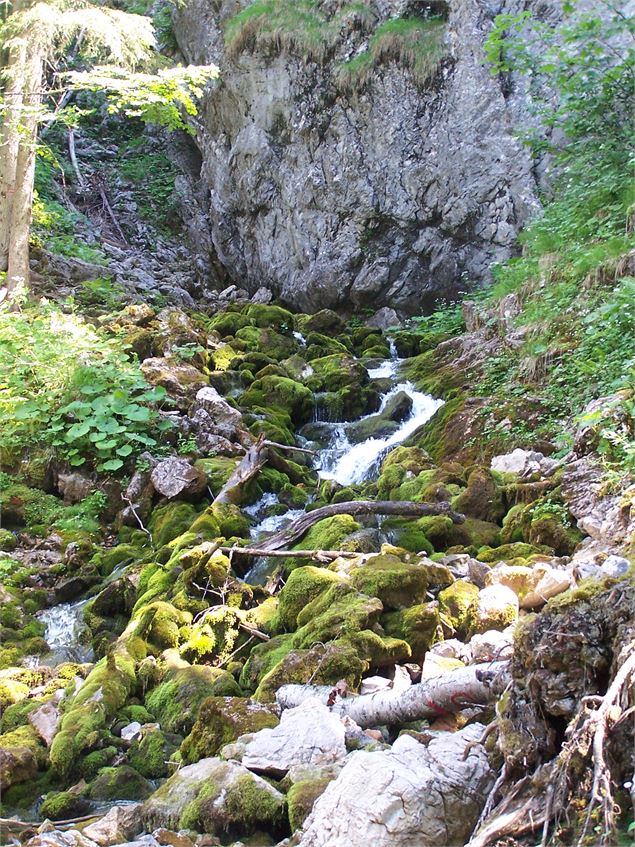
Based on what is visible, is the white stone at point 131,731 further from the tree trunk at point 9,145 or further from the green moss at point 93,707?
the tree trunk at point 9,145

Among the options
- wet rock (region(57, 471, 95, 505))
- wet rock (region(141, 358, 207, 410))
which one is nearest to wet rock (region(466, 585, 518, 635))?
wet rock (region(57, 471, 95, 505))

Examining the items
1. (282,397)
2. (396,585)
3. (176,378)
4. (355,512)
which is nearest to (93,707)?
(396,585)

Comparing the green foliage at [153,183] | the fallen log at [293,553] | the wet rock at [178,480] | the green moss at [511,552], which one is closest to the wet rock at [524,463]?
the green moss at [511,552]

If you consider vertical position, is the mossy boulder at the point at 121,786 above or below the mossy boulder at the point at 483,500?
below

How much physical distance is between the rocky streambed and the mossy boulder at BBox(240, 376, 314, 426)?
0.97m

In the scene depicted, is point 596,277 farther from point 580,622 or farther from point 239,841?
point 239,841

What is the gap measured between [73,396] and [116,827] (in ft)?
21.5

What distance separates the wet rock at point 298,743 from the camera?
3.24m

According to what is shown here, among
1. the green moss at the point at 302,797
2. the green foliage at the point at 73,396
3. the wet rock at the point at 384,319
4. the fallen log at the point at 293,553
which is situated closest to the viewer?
the green moss at the point at 302,797

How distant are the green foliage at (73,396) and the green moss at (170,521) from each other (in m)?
1.04

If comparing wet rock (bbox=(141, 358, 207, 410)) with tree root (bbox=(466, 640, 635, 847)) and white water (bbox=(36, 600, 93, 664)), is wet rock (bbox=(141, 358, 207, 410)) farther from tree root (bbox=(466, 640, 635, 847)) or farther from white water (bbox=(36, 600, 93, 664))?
tree root (bbox=(466, 640, 635, 847))

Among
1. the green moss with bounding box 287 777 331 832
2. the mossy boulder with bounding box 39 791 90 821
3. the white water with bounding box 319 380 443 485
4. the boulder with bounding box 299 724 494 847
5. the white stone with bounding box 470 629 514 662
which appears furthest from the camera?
A: the white water with bounding box 319 380 443 485

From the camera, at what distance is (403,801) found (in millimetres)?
2420

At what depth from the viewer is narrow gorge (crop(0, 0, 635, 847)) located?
2.73 m
